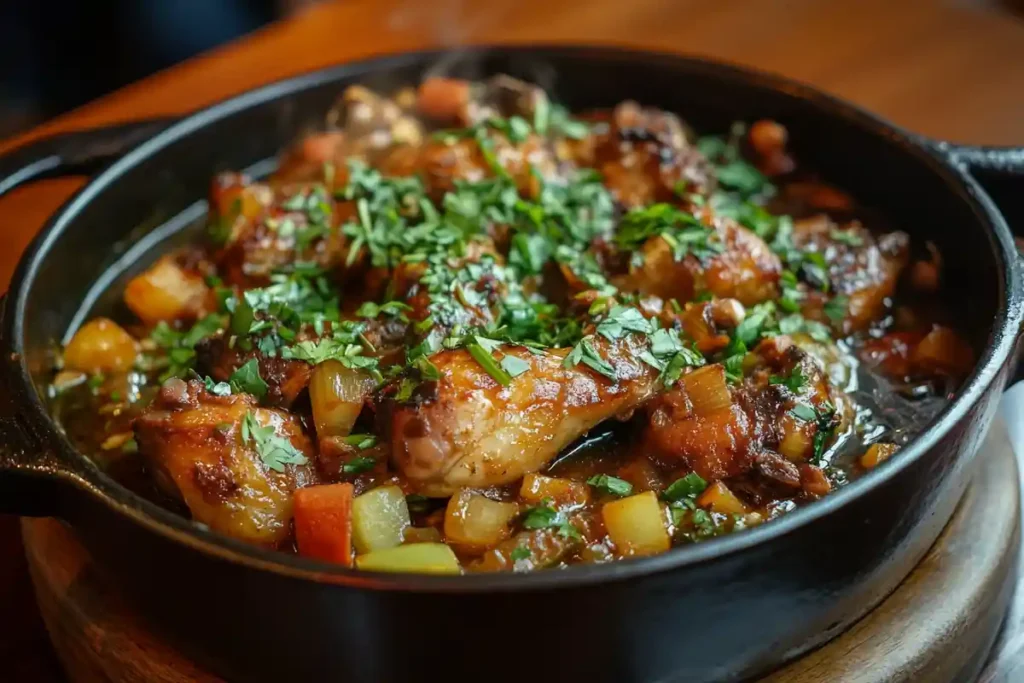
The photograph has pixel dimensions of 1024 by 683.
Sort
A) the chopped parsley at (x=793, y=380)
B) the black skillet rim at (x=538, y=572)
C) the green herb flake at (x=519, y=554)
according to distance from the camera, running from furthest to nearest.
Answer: the chopped parsley at (x=793, y=380) → the green herb flake at (x=519, y=554) → the black skillet rim at (x=538, y=572)

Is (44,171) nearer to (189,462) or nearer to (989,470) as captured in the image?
(189,462)

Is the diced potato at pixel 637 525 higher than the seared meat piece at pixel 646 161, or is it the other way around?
the seared meat piece at pixel 646 161

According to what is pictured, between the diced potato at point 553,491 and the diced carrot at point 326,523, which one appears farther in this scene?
the diced potato at point 553,491

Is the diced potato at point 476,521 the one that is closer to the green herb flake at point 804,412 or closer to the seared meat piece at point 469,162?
the green herb flake at point 804,412

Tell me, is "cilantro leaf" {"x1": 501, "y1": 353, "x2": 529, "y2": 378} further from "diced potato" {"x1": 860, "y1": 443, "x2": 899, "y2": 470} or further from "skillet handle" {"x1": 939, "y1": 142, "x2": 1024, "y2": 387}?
"skillet handle" {"x1": 939, "y1": 142, "x2": 1024, "y2": 387}

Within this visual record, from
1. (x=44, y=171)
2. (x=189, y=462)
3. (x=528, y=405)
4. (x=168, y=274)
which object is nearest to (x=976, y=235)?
(x=528, y=405)

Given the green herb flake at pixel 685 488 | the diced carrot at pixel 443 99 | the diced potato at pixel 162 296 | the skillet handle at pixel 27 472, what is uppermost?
the diced carrot at pixel 443 99

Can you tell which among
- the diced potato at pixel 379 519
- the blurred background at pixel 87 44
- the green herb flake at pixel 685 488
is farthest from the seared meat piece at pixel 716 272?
the blurred background at pixel 87 44
